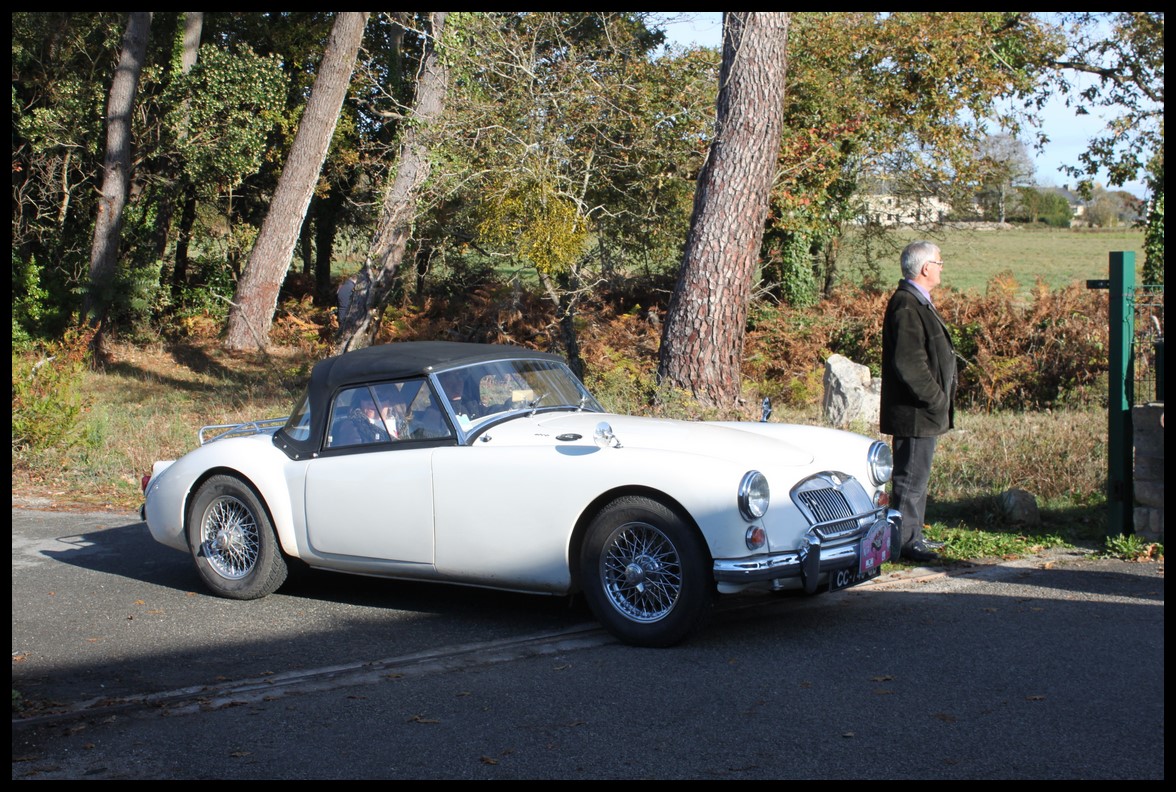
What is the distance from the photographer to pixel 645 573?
5.60m

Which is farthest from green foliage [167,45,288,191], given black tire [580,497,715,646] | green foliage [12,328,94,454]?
black tire [580,497,715,646]

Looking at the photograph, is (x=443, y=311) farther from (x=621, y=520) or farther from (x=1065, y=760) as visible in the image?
(x=1065, y=760)

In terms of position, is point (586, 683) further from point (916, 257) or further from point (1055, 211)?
point (1055, 211)

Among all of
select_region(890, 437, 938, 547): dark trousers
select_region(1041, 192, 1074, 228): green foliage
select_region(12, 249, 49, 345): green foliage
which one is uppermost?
select_region(1041, 192, 1074, 228): green foliage

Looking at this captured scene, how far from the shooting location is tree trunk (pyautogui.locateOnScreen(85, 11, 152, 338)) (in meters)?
23.3

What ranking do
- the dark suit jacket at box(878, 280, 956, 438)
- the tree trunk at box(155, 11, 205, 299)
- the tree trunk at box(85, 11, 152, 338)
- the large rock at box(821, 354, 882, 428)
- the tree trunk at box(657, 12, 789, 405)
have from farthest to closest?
the tree trunk at box(155, 11, 205, 299) → the tree trunk at box(85, 11, 152, 338) → the large rock at box(821, 354, 882, 428) → the tree trunk at box(657, 12, 789, 405) → the dark suit jacket at box(878, 280, 956, 438)

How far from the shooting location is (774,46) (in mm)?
12180

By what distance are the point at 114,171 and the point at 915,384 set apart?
20945 mm

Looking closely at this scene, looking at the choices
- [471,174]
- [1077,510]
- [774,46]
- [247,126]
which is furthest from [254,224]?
[1077,510]

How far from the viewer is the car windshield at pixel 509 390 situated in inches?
256

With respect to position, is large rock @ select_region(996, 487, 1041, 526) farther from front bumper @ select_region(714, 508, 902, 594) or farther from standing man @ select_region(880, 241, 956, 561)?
front bumper @ select_region(714, 508, 902, 594)

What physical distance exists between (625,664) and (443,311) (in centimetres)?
2043

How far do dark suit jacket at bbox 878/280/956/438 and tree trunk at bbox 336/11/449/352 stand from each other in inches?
483

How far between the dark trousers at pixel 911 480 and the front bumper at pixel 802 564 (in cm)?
162
